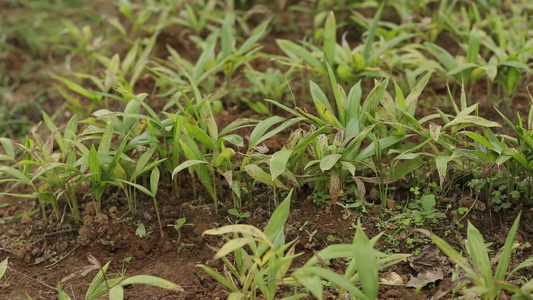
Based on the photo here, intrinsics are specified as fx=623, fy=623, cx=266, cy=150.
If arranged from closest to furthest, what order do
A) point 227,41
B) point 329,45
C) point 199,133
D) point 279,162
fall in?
point 279,162
point 199,133
point 329,45
point 227,41

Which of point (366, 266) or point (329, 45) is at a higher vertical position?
point (329, 45)

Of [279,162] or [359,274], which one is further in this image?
[279,162]

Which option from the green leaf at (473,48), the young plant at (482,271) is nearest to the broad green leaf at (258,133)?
the young plant at (482,271)

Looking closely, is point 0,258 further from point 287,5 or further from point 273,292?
point 287,5

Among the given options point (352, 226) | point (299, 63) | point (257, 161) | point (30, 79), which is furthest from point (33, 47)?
point (352, 226)

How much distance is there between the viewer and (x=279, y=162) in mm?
2412

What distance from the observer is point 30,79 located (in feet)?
14.8

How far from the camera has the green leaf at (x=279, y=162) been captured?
7.74ft

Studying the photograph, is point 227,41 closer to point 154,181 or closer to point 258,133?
point 258,133

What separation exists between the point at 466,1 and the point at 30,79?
3.08 meters

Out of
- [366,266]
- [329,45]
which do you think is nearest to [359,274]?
[366,266]

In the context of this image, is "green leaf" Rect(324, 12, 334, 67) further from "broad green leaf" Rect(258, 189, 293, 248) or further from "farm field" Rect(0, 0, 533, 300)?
"broad green leaf" Rect(258, 189, 293, 248)

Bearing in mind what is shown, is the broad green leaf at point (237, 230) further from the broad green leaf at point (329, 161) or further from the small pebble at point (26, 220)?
the small pebble at point (26, 220)

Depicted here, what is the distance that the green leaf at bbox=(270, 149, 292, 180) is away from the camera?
2359 millimetres
